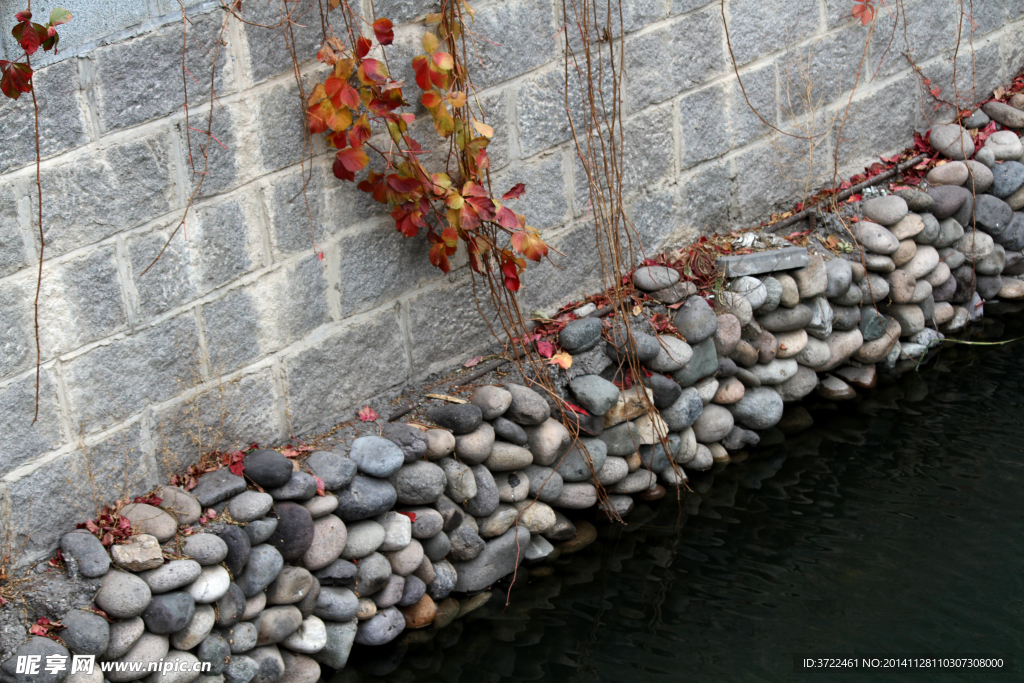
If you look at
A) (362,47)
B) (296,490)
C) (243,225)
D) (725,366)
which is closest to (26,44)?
(243,225)

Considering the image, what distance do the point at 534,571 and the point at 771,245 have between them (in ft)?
5.83

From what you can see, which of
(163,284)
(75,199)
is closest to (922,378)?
(163,284)

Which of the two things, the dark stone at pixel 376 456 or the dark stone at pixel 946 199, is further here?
the dark stone at pixel 946 199

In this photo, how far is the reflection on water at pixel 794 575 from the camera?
9.73 feet

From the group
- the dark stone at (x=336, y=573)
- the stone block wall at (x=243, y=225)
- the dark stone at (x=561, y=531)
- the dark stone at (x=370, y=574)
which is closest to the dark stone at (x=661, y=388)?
the stone block wall at (x=243, y=225)

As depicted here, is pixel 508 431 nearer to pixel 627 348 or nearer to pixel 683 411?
pixel 627 348

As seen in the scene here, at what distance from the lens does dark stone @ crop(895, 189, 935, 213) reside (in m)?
4.48

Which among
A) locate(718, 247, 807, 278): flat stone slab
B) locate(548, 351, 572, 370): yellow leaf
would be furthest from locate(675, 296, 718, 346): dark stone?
locate(548, 351, 572, 370): yellow leaf

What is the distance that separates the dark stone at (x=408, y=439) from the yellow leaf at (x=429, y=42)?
1.20 meters

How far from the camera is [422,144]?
11.0 ft

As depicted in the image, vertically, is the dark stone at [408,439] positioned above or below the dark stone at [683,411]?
above

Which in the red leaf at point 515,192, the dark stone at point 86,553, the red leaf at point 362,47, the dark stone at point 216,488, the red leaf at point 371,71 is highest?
the red leaf at point 362,47


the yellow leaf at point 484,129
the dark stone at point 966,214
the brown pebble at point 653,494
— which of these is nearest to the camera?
the yellow leaf at point 484,129

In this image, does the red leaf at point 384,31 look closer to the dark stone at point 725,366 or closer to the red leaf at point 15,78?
the red leaf at point 15,78
